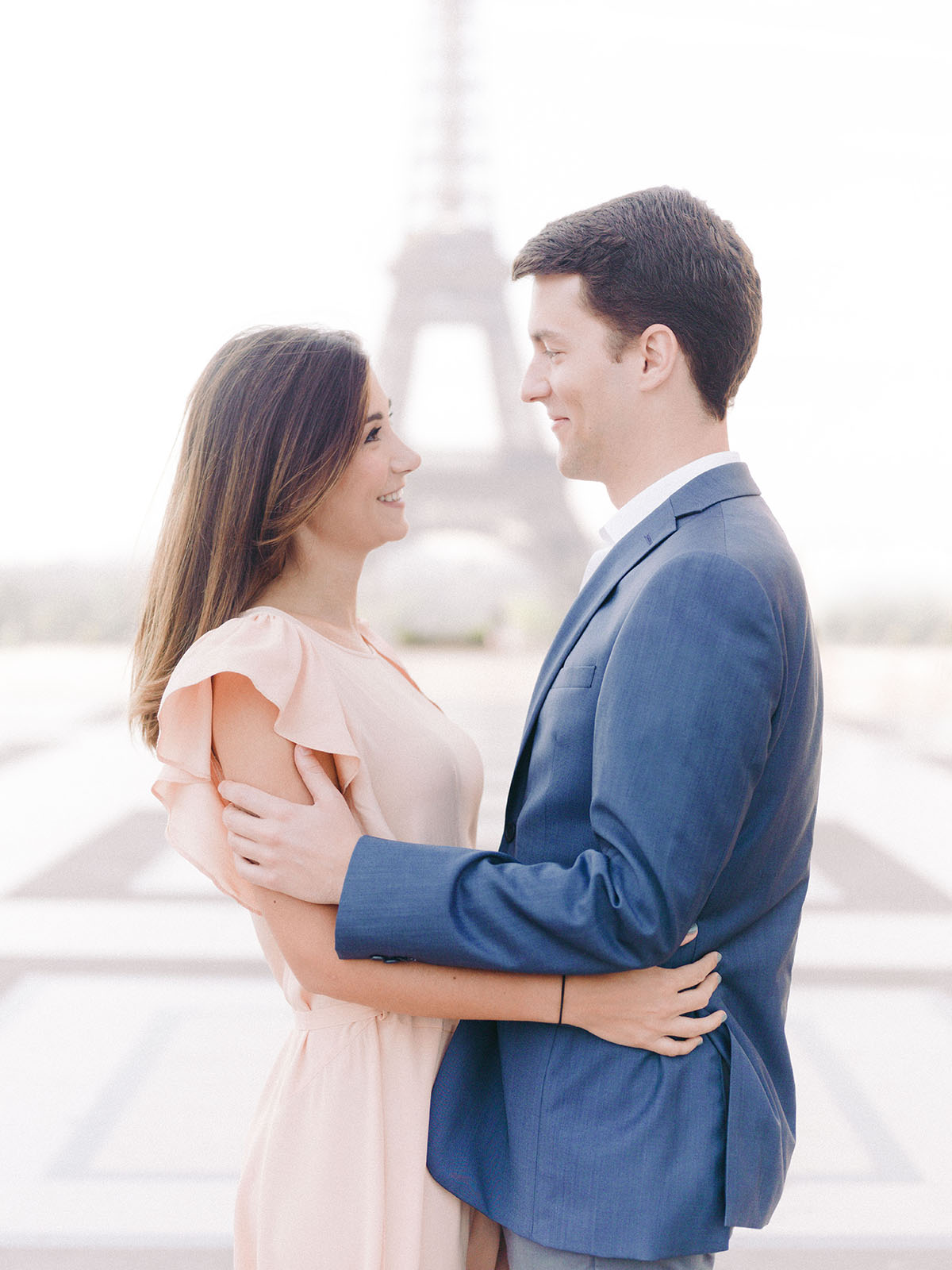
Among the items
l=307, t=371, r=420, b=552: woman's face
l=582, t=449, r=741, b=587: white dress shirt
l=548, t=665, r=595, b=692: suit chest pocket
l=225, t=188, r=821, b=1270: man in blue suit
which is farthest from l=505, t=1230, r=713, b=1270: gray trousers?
l=307, t=371, r=420, b=552: woman's face

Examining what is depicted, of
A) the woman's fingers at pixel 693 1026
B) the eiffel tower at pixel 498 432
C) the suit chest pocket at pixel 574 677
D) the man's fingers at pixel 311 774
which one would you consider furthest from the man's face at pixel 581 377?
the eiffel tower at pixel 498 432

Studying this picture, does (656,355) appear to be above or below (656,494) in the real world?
above

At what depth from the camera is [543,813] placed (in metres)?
0.91

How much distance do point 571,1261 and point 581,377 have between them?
742mm

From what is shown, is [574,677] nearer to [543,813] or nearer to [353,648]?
[543,813]

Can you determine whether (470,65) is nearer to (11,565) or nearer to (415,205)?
(415,205)

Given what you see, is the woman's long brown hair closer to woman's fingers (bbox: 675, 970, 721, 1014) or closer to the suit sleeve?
the suit sleeve

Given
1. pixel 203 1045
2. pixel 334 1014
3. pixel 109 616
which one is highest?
pixel 334 1014

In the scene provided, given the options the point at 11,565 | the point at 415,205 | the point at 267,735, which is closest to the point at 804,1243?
the point at 267,735

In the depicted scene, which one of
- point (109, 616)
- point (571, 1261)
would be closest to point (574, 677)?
point (571, 1261)

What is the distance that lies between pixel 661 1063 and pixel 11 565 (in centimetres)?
1376

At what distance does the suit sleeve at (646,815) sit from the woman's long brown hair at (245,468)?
0.37 metres

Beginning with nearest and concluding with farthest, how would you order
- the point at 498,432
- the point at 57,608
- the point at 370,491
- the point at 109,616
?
the point at 370,491
the point at 57,608
the point at 109,616
the point at 498,432

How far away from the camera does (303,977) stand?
93 centimetres
